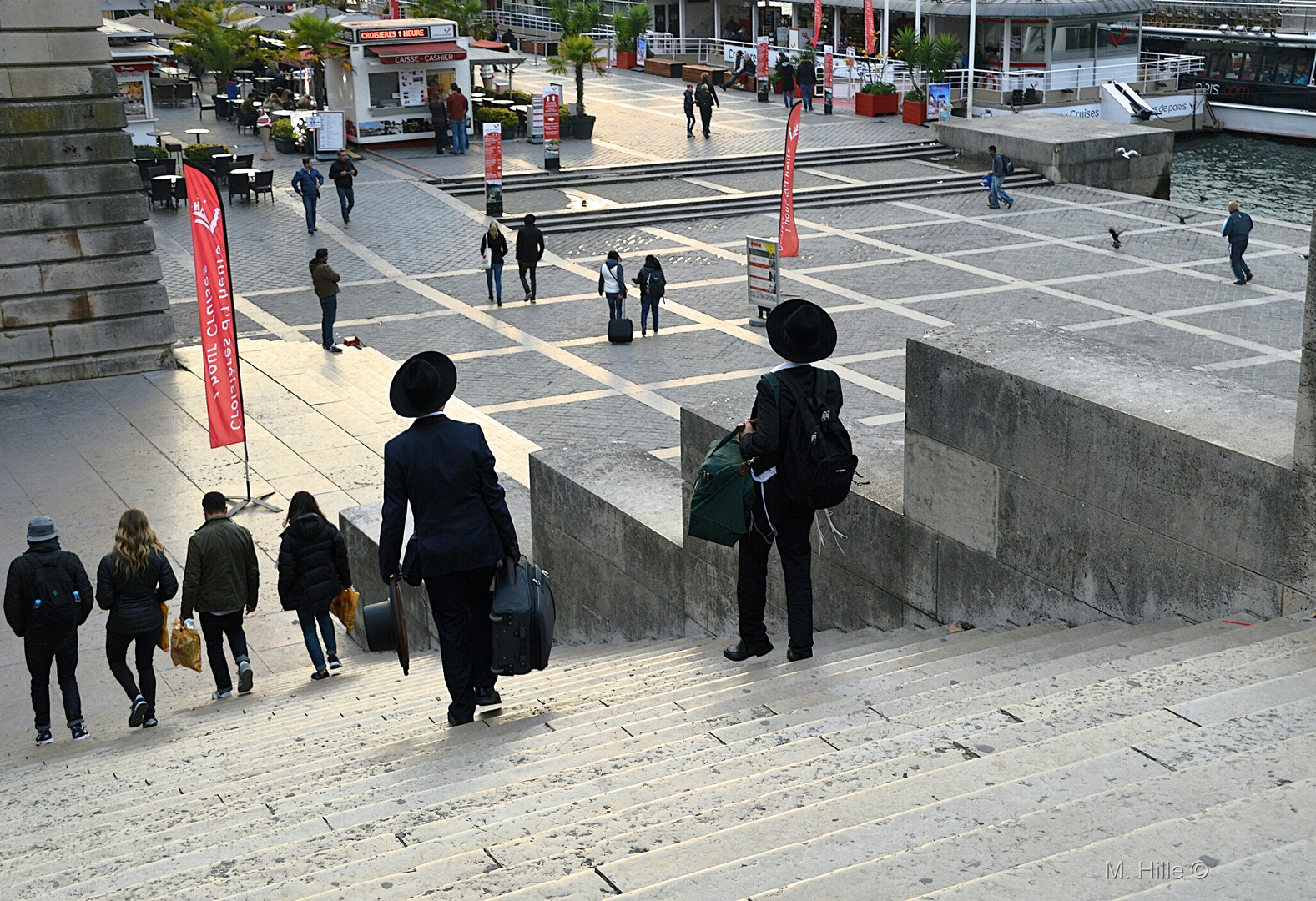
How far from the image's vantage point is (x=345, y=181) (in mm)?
27078

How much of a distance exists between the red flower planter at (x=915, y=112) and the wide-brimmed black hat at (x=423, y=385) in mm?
35699

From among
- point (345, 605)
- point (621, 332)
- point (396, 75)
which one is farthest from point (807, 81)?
point (345, 605)

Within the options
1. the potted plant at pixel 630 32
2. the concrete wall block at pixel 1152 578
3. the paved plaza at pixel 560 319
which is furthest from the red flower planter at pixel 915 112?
the concrete wall block at pixel 1152 578

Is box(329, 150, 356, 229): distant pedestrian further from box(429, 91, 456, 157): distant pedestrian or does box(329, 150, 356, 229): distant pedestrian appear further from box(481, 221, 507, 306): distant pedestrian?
box(429, 91, 456, 157): distant pedestrian

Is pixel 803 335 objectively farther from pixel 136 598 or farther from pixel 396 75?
pixel 396 75

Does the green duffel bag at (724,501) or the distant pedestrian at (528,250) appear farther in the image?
the distant pedestrian at (528,250)

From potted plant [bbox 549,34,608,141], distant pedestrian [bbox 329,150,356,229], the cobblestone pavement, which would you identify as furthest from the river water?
distant pedestrian [bbox 329,150,356,229]

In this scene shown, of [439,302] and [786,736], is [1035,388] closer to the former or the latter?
[786,736]

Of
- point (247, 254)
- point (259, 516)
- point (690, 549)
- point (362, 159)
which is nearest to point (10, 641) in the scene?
point (259, 516)

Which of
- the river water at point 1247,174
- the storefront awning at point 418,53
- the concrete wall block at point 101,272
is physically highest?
the storefront awning at point 418,53

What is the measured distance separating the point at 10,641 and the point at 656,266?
463 inches

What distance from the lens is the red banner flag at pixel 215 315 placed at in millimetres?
12656

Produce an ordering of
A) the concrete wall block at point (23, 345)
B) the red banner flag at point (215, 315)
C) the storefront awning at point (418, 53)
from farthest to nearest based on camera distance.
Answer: the storefront awning at point (418, 53), the concrete wall block at point (23, 345), the red banner flag at point (215, 315)

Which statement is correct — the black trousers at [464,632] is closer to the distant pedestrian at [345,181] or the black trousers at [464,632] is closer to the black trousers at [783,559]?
the black trousers at [783,559]
